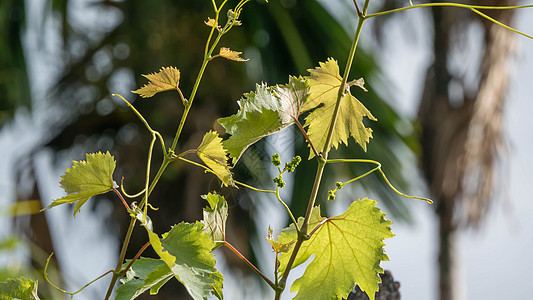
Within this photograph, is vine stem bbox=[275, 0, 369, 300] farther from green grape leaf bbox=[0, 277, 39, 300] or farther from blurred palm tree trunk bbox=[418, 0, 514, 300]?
blurred palm tree trunk bbox=[418, 0, 514, 300]

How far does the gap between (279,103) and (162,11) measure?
2.01 meters

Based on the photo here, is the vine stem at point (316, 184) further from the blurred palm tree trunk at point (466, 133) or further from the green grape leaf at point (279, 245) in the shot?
the blurred palm tree trunk at point (466, 133)

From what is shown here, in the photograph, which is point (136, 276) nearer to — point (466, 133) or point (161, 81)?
point (161, 81)

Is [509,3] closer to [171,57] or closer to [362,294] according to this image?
[171,57]

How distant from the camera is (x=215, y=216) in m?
0.22

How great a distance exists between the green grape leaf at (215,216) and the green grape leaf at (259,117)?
20 mm

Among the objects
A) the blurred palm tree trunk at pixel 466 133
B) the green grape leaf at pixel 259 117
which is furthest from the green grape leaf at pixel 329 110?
the blurred palm tree trunk at pixel 466 133

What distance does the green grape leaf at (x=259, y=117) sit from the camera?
21cm

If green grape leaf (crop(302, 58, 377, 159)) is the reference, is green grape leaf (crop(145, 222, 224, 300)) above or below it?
below

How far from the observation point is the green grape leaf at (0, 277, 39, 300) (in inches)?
8.4

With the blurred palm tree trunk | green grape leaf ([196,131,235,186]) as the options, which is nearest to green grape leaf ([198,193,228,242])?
green grape leaf ([196,131,235,186])

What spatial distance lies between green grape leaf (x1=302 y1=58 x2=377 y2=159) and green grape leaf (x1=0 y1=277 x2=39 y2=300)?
13 cm

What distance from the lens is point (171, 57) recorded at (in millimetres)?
2143

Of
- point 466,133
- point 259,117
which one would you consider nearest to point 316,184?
A: point 259,117
